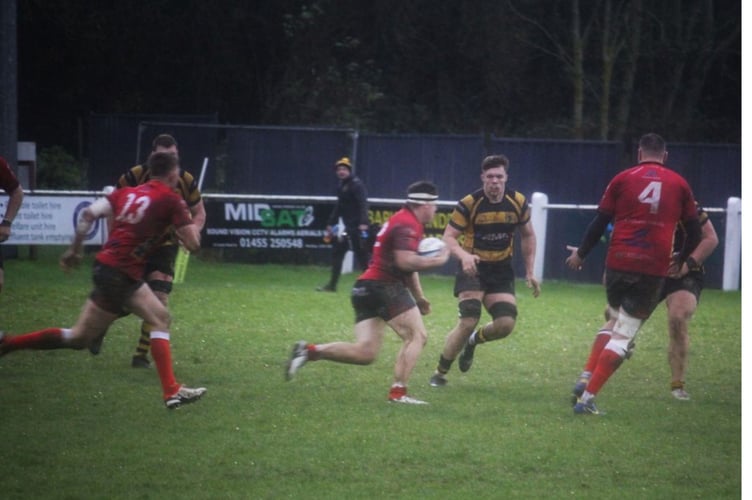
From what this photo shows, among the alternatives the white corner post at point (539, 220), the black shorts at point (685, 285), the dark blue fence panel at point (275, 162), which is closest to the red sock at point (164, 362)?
the black shorts at point (685, 285)

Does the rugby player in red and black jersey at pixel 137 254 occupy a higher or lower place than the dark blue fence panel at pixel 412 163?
lower

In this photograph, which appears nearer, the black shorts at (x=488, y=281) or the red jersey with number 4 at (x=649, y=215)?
the red jersey with number 4 at (x=649, y=215)

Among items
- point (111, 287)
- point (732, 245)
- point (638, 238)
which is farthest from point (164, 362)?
point (732, 245)

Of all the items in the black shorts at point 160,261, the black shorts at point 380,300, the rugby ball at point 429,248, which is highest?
the rugby ball at point 429,248

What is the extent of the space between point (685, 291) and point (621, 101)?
16.1 metres

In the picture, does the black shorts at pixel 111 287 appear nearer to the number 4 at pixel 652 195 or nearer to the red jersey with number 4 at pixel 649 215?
the red jersey with number 4 at pixel 649 215

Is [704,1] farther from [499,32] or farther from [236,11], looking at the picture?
[236,11]

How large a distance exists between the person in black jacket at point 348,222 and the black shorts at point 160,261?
651 cm

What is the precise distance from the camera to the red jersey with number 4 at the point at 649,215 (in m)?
8.17

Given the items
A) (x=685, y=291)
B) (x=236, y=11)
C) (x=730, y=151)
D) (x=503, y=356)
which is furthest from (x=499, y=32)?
(x=685, y=291)

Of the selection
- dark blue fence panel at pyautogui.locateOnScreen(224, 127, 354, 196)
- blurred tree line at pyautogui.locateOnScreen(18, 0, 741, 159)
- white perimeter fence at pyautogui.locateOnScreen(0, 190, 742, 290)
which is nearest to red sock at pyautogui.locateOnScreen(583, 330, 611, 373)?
white perimeter fence at pyautogui.locateOnScreen(0, 190, 742, 290)

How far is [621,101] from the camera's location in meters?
24.6

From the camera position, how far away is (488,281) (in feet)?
30.4

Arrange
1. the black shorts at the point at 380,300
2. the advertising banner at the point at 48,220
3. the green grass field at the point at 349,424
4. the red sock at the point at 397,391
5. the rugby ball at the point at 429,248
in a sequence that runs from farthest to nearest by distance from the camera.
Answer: the advertising banner at the point at 48,220 < the red sock at the point at 397,391 < the black shorts at the point at 380,300 < the rugby ball at the point at 429,248 < the green grass field at the point at 349,424
